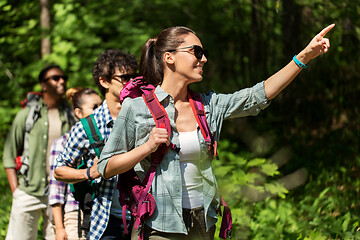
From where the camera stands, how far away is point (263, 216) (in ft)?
17.9

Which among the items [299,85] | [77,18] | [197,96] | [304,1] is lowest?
[197,96]

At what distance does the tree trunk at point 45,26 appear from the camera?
28.3 feet

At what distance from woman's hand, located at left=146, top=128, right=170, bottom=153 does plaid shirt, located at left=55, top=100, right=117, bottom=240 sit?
1.05 metres

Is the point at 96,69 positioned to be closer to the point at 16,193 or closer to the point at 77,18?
the point at 16,193

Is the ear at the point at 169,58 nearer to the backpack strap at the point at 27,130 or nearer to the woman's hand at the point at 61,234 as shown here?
the woman's hand at the point at 61,234

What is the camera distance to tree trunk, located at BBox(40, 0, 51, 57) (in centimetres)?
863

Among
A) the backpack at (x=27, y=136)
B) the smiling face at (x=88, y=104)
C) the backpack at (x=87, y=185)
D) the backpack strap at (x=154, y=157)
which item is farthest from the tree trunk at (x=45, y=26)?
the backpack strap at (x=154, y=157)

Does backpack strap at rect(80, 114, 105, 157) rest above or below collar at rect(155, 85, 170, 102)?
below

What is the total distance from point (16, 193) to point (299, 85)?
230 inches

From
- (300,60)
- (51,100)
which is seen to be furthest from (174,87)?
(51,100)

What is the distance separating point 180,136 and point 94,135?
98cm

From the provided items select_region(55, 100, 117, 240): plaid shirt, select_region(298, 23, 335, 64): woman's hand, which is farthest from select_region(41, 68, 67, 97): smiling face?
select_region(298, 23, 335, 64): woman's hand

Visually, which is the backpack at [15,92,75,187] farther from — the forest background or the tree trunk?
the tree trunk

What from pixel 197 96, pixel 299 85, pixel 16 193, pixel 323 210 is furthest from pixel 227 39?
pixel 197 96
